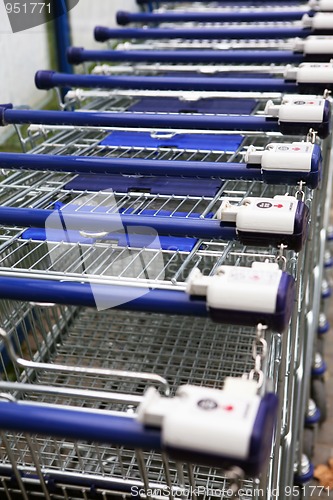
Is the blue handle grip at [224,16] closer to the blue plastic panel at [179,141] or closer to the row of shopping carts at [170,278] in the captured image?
the row of shopping carts at [170,278]

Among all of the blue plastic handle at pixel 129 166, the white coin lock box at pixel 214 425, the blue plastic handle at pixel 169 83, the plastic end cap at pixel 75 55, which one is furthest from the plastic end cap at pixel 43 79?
the white coin lock box at pixel 214 425

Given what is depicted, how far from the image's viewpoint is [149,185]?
1.76 metres

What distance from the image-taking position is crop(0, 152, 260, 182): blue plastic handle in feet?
4.92

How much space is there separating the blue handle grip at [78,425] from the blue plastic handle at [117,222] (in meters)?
0.50

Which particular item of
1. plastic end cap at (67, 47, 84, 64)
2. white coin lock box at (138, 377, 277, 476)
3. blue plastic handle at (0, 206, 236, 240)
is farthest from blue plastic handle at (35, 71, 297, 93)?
white coin lock box at (138, 377, 277, 476)

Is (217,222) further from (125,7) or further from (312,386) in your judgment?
(125,7)

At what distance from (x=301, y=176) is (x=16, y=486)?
1.02 metres

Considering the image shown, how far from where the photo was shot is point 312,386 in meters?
2.56

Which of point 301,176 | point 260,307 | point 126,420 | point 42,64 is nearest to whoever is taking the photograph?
point 126,420

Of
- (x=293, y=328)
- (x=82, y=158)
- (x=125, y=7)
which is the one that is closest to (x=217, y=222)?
(x=293, y=328)

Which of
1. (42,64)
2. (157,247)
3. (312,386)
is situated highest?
(42,64)
